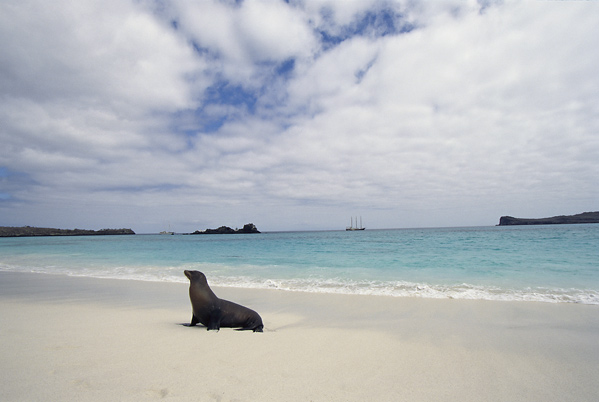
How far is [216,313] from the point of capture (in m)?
5.10

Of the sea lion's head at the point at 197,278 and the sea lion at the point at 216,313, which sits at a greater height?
the sea lion's head at the point at 197,278

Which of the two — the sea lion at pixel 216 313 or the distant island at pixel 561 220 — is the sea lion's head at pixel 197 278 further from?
the distant island at pixel 561 220

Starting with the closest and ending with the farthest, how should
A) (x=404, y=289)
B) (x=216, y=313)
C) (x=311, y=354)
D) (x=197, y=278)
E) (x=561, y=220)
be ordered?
(x=311, y=354) → (x=216, y=313) → (x=197, y=278) → (x=404, y=289) → (x=561, y=220)

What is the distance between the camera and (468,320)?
18.5 ft

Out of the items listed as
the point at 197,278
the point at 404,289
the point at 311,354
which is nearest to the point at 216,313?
the point at 197,278

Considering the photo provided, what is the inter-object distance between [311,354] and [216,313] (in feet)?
6.78

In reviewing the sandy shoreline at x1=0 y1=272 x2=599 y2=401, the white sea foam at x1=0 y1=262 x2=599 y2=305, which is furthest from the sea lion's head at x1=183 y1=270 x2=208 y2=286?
the white sea foam at x1=0 y1=262 x2=599 y2=305

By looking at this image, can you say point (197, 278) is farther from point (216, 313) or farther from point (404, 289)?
point (404, 289)

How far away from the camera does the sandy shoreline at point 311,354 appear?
2.79 m

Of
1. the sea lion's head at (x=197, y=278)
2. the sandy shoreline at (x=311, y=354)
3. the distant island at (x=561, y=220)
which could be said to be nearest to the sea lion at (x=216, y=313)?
the sea lion's head at (x=197, y=278)

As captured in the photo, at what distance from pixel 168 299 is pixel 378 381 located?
6.68 meters

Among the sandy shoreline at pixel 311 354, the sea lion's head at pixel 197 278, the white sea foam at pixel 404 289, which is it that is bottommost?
the white sea foam at pixel 404 289

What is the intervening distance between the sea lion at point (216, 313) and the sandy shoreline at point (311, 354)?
30 centimetres

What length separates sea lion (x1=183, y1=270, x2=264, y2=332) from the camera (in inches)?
201
